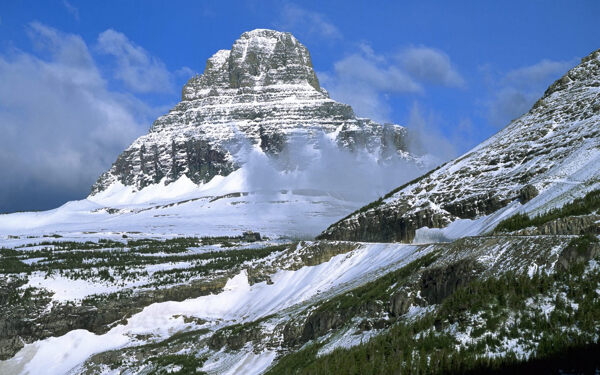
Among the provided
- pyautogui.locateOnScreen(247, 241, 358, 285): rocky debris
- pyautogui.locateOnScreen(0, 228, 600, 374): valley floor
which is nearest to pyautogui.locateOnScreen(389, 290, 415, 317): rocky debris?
pyautogui.locateOnScreen(0, 228, 600, 374): valley floor

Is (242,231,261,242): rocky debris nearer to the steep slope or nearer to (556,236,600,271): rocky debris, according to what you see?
the steep slope

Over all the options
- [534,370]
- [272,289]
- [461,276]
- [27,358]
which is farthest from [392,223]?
[534,370]

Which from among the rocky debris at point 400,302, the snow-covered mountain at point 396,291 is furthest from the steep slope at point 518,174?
the rocky debris at point 400,302

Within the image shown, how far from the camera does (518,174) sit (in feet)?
120

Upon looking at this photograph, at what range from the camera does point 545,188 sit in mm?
30797

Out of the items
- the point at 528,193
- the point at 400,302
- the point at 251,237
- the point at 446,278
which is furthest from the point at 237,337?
the point at 251,237

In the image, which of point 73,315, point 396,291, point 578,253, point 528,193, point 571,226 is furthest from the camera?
point 73,315

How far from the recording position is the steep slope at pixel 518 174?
1225 inches

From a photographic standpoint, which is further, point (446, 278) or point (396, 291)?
point (396, 291)

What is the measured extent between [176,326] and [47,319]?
11.7 m

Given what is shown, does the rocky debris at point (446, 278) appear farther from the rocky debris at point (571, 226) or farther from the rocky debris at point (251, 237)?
the rocky debris at point (251, 237)

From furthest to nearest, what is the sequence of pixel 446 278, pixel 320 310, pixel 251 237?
pixel 251 237 < pixel 320 310 < pixel 446 278

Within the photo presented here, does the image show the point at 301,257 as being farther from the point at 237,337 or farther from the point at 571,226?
the point at 571,226

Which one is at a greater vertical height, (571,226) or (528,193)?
(528,193)
